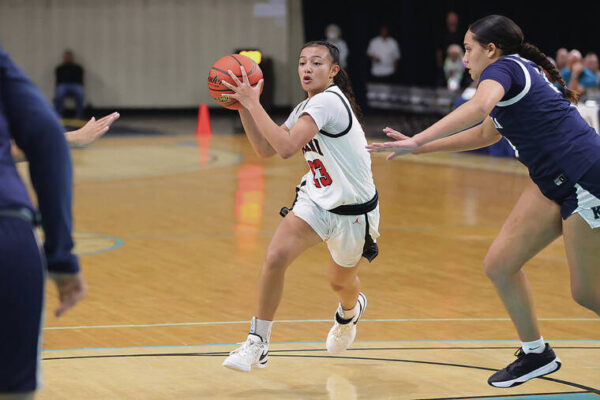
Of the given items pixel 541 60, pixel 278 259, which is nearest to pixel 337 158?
pixel 278 259

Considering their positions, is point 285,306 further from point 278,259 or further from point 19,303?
point 19,303

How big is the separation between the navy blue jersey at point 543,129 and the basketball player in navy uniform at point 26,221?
235 centimetres

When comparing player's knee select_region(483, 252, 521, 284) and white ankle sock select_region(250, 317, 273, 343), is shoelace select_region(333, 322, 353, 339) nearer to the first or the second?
white ankle sock select_region(250, 317, 273, 343)

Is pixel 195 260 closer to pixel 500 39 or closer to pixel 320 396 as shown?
pixel 320 396

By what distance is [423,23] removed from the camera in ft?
69.9

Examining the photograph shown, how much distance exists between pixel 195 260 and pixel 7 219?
584cm

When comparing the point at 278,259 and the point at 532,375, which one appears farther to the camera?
the point at 278,259

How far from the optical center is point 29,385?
251 centimetres

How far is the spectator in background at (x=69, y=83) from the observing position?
22281 mm

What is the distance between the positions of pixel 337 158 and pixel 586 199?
1.28 m

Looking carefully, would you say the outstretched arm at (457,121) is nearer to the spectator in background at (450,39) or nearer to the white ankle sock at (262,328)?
the white ankle sock at (262,328)

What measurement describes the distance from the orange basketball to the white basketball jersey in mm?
313

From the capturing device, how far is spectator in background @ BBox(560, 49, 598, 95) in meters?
14.0

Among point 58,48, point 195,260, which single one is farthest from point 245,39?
point 195,260
